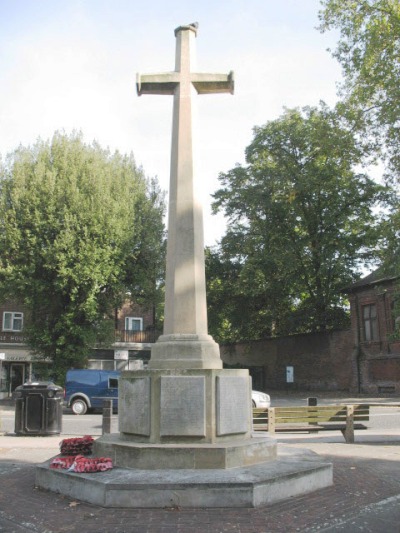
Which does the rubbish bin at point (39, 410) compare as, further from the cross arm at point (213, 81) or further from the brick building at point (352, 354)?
the brick building at point (352, 354)

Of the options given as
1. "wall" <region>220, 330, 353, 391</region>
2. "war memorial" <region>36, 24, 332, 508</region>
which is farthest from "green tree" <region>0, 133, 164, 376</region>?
"war memorial" <region>36, 24, 332, 508</region>

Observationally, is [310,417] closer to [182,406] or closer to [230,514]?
[182,406]

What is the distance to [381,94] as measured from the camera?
71.8 feet

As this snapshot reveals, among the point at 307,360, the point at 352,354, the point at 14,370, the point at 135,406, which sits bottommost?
the point at 135,406

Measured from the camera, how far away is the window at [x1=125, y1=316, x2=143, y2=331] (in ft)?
134

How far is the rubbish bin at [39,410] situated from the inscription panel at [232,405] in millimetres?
8036

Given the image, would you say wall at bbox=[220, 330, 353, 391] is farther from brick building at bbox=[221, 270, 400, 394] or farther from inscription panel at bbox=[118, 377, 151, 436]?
inscription panel at bbox=[118, 377, 151, 436]

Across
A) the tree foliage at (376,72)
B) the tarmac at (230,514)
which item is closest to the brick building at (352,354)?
the tree foliage at (376,72)

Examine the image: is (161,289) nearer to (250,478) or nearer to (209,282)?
(209,282)

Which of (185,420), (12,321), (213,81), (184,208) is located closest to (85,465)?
(185,420)

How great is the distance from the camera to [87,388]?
23688mm

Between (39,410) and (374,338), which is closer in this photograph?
(39,410)

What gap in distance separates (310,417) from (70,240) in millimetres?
16780

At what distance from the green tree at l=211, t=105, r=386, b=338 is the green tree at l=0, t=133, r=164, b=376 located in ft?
22.2
